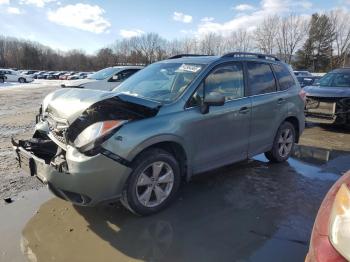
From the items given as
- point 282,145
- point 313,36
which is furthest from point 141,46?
point 282,145

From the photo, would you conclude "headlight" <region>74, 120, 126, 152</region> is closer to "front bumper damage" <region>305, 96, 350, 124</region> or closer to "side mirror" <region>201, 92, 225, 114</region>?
"side mirror" <region>201, 92, 225, 114</region>

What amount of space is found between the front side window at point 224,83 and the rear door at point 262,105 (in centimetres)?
23

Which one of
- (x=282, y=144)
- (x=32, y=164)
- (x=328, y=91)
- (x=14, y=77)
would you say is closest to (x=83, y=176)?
(x=32, y=164)

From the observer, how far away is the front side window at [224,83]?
14.8 ft

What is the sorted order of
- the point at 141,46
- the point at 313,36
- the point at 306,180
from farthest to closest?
1. the point at 141,46
2. the point at 313,36
3. the point at 306,180

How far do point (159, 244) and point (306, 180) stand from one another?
2.95 metres

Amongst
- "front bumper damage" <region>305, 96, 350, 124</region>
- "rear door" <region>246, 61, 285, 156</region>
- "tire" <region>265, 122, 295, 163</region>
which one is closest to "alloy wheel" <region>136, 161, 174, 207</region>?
"rear door" <region>246, 61, 285, 156</region>

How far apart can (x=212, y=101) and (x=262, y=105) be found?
139cm

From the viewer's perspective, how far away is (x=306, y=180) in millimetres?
5473

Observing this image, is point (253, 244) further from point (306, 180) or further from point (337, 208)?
point (306, 180)

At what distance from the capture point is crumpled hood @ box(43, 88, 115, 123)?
3.73 m

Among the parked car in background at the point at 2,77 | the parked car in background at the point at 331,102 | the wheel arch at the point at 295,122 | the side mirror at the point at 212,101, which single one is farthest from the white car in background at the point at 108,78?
the parked car in background at the point at 2,77

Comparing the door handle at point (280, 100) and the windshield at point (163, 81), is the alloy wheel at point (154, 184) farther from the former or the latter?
the door handle at point (280, 100)

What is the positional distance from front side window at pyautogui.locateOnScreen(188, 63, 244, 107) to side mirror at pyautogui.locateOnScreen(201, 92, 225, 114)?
87mm
